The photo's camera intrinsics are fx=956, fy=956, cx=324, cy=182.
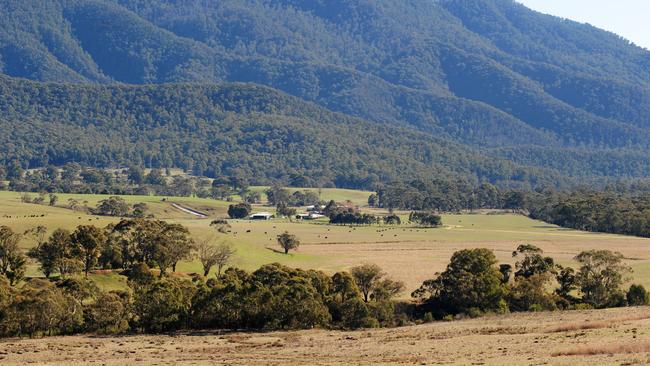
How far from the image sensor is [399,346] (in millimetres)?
51812

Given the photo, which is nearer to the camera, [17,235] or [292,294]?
[292,294]

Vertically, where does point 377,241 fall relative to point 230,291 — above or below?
above

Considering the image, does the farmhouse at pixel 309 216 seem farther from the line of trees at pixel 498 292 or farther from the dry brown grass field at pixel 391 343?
the line of trees at pixel 498 292

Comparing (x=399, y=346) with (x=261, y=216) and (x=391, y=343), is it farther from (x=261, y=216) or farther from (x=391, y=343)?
(x=261, y=216)

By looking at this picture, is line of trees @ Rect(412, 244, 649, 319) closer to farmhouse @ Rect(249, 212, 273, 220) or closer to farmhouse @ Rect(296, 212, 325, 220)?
farmhouse @ Rect(249, 212, 273, 220)

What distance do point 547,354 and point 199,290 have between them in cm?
2810

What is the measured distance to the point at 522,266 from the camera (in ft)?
268

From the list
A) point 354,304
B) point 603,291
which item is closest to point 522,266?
point 603,291

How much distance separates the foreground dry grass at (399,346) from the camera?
44219mm

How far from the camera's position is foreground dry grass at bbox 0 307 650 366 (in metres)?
44.2

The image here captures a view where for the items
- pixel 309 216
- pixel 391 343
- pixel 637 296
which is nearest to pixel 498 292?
pixel 637 296

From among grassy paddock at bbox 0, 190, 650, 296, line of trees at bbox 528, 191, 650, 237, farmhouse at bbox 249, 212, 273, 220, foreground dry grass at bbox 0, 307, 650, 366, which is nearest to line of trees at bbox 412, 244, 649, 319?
foreground dry grass at bbox 0, 307, 650, 366

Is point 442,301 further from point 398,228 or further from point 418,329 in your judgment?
point 398,228

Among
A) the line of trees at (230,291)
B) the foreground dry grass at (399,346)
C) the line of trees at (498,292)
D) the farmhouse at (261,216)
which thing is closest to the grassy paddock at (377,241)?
the line of trees at (230,291)
